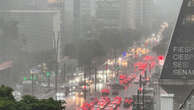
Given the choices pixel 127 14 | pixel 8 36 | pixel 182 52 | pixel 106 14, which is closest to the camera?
pixel 182 52

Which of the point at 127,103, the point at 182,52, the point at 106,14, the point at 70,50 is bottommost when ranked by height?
the point at 70,50

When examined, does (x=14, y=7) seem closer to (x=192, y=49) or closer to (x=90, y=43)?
(x=90, y=43)

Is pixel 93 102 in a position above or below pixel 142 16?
above

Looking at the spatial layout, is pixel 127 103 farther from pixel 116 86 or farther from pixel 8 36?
pixel 8 36

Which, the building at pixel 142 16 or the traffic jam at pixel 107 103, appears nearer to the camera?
the traffic jam at pixel 107 103

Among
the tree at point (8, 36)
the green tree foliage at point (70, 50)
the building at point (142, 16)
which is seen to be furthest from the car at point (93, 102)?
the building at point (142, 16)

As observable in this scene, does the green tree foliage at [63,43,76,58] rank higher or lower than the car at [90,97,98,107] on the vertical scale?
lower

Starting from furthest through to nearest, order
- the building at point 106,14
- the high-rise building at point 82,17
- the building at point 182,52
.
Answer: the building at point 106,14
the high-rise building at point 82,17
the building at point 182,52

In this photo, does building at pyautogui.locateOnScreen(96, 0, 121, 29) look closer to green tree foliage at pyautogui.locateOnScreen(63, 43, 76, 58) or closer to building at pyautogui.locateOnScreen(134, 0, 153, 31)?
green tree foliage at pyautogui.locateOnScreen(63, 43, 76, 58)

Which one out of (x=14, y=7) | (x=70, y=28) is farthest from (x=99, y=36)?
(x=14, y=7)

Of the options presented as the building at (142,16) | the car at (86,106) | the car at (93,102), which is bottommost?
the building at (142,16)

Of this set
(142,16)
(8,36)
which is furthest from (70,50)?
(142,16)

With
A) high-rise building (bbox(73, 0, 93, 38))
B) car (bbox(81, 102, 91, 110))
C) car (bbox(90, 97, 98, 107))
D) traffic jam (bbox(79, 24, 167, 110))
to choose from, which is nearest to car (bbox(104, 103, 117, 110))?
traffic jam (bbox(79, 24, 167, 110))

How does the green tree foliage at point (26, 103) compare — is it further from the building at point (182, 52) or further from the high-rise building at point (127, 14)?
the high-rise building at point (127, 14)
